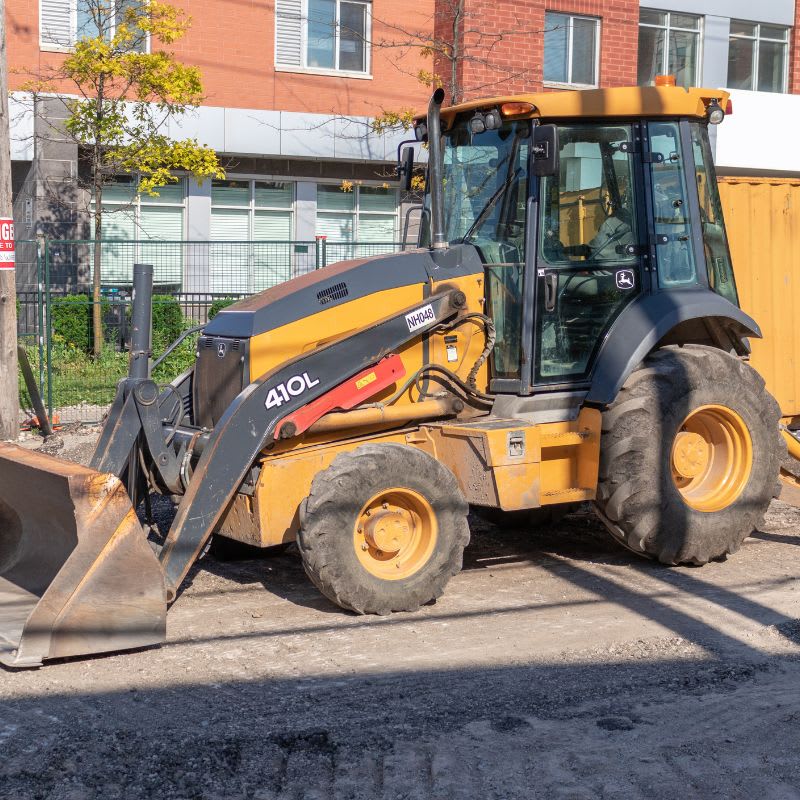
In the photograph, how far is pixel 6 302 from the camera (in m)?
11.9

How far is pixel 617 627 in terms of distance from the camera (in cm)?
649

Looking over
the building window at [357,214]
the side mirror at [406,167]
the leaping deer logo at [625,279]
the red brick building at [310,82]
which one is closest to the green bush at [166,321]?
the red brick building at [310,82]

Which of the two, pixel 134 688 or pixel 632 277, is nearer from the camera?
pixel 134 688

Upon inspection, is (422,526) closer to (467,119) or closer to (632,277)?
(632,277)

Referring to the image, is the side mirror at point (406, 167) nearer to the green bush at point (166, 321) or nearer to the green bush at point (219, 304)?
the green bush at point (219, 304)

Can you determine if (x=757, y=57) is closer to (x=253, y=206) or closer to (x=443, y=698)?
(x=253, y=206)

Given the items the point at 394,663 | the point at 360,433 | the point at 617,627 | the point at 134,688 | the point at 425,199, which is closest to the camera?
the point at 134,688

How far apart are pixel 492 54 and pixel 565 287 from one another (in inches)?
587

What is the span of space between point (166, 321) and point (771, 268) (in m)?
8.65

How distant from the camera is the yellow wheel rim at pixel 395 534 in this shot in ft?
21.7

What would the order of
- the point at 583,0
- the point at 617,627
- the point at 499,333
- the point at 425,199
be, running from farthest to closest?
the point at 583,0, the point at 425,199, the point at 499,333, the point at 617,627

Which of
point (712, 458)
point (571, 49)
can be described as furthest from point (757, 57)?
point (712, 458)

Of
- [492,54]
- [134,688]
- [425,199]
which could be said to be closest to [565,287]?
[425,199]

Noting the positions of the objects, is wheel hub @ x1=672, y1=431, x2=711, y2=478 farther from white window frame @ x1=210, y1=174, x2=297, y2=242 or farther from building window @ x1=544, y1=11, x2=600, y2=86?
building window @ x1=544, y1=11, x2=600, y2=86
